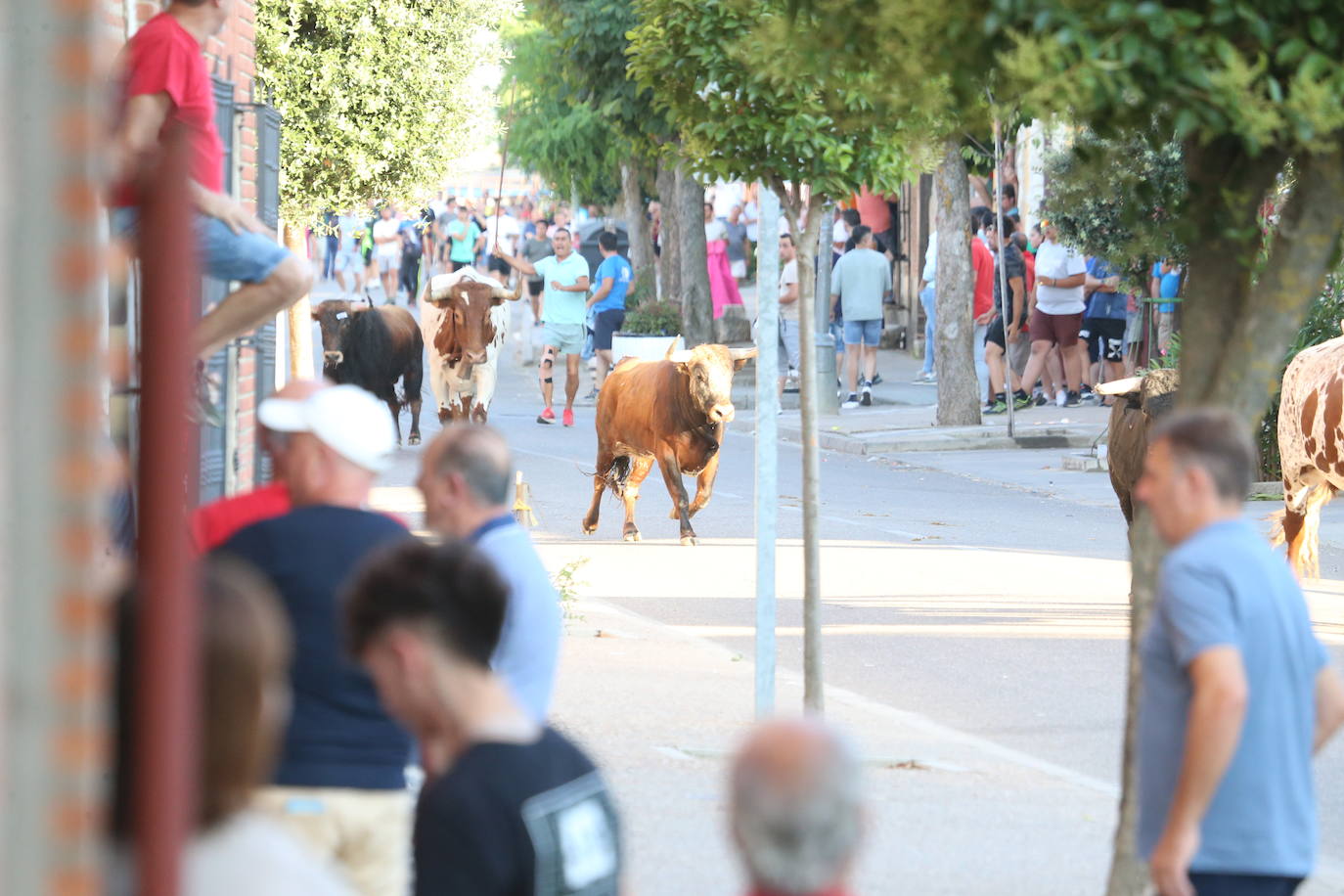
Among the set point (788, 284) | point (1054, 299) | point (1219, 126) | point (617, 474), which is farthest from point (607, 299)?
point (1219, 126)

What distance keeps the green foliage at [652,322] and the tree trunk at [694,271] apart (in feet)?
2.87

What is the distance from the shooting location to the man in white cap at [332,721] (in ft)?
12.6

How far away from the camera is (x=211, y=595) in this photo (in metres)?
2.42

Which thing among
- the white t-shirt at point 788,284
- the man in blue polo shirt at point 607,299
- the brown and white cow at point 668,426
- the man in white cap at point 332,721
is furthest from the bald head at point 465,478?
the man in blue polo shirt at point 607,299

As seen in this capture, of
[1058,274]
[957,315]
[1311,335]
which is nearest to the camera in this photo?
[1311,335]

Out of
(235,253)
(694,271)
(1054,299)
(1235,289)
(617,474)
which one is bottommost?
(617,474)

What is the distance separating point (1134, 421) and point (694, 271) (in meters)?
17.8

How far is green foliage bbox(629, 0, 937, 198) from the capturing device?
8070mm

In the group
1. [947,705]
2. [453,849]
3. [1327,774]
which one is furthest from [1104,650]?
[453,849]

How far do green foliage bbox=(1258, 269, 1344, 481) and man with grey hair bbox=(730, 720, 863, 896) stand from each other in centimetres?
1586

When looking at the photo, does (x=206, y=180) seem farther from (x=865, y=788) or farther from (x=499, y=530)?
(x=865, y=788)

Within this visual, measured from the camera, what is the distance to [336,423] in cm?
410

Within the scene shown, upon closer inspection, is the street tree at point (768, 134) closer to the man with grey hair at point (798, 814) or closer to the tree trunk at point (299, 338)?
the man with grey hair at point (798, 814)

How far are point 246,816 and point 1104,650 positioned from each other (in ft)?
28.8
